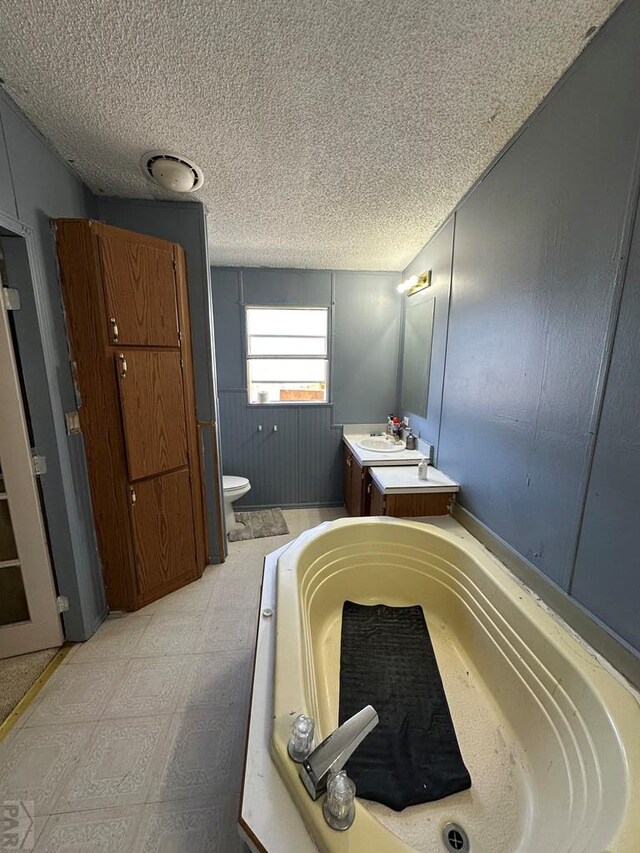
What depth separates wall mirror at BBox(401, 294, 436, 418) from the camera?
7.94 feet

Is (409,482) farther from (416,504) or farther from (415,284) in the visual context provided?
(415,284)

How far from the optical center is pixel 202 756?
118cm

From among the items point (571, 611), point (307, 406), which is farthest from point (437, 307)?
point (571, 611)

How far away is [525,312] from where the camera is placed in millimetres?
1327

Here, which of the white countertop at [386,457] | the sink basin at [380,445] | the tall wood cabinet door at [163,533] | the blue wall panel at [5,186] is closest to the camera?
the blue wall panel at [5,186]

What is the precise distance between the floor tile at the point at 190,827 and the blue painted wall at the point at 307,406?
7.51ft

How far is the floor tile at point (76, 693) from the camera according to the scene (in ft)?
4.29

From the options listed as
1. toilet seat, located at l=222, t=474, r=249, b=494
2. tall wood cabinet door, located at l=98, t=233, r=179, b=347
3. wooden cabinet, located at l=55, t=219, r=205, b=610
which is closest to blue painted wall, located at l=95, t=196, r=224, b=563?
wooden cabinet, located at l=55, t=219, r=205, b=610

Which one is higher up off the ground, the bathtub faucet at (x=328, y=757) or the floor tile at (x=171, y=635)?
the bathtub faucet at (x=328, y=757)

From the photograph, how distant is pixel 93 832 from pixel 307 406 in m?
2.65

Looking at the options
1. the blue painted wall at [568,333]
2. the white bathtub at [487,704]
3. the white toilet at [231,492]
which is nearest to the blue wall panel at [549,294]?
the blue painted wall at [568,333]

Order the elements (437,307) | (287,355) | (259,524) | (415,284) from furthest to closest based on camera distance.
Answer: (287,355) → (259,524) → (415,284) → (437,307)

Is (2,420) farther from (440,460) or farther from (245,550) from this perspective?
(440,460)

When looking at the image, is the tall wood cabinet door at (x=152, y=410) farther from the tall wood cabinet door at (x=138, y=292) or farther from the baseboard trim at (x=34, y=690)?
the baseboard trim at (x=34, y=690)
